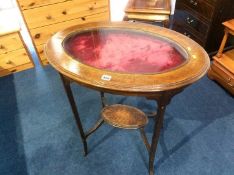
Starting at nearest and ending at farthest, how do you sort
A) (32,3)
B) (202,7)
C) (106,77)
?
1. (106,77)
2. (32,3)
3. (202,7)

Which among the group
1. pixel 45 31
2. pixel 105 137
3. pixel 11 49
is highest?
pixel 45 31

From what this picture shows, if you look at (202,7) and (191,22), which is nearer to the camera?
(202,7)

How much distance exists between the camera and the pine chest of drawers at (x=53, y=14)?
2.02 metres

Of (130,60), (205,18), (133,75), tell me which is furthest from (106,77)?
(205,18)

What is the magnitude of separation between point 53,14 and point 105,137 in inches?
54.2

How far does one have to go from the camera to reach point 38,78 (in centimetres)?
226

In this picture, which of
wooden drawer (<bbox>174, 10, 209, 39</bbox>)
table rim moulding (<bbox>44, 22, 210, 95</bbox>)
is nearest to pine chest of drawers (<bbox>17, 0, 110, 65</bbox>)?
wooden drawer (<bbox>174, 10, 209, 39</bbox>)

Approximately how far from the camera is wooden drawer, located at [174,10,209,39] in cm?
218

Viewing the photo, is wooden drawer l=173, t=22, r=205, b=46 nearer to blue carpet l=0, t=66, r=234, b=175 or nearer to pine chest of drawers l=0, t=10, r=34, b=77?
blue carpet l=0, t=66, r=234, b=175

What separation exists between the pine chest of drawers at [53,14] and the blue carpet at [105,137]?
1.93 feet

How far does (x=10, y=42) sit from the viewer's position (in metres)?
2.13

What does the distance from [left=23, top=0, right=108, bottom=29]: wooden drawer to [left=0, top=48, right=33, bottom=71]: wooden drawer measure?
1.08ft

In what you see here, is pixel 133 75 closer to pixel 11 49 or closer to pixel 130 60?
pixel 130 60

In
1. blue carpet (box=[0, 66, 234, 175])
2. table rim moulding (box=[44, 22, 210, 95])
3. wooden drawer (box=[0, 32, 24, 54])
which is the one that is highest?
table rim moulding (box=[44, 22, 210, 95])
